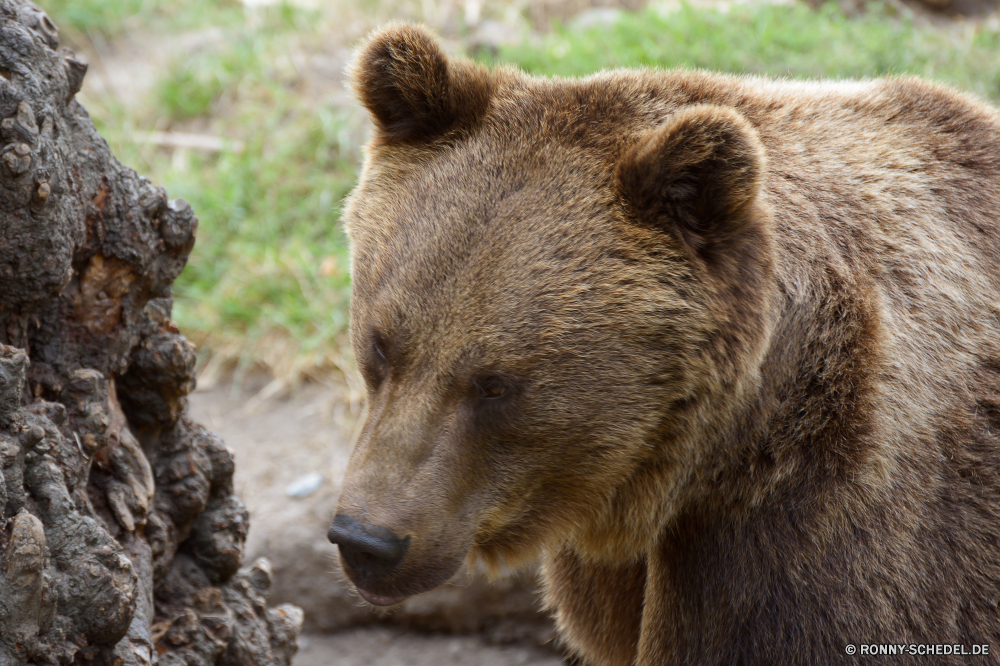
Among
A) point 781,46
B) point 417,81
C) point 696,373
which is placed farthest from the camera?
point 781,46

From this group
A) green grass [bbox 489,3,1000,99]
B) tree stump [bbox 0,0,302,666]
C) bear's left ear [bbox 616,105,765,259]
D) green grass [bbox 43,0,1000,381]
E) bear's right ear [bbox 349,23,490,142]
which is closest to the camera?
tree stump [bbox 0,0,302,666]

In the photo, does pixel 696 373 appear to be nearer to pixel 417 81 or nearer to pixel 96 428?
pixel 417 81

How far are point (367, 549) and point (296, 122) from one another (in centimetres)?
594

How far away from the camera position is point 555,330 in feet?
7.91

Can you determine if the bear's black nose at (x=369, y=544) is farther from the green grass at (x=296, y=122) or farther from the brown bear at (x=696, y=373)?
the green grass at (x=296, y=122)

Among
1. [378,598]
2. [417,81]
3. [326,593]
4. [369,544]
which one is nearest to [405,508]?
[369,544]

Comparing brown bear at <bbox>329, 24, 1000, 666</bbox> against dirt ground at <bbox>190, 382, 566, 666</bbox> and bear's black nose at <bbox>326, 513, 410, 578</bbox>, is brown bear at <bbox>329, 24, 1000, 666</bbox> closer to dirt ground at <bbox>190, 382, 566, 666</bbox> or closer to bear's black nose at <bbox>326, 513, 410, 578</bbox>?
bear's black nose at <bbox>326, 513, 410, 578</bbox>

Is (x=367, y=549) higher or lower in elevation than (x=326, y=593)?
higher

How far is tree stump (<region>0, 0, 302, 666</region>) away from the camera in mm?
2199

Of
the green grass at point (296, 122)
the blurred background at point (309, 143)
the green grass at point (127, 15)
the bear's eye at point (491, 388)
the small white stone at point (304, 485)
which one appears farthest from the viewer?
the green grass at point (127, 15)

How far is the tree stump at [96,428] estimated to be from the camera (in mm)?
2199

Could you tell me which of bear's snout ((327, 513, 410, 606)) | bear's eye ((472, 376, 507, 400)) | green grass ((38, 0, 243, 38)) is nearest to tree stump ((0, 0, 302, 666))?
bear's snout ((327, 513, 410, 606))

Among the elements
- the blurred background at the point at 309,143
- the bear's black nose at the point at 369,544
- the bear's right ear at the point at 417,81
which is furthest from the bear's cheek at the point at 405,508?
the blurred background at the point at 309,143

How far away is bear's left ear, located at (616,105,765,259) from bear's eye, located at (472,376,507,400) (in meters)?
0.62
